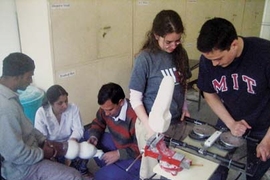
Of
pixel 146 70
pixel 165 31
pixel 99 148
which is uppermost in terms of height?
pixel 165 31

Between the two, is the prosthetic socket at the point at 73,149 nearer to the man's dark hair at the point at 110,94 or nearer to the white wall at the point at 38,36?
the man's dark hair at the point at 110,94

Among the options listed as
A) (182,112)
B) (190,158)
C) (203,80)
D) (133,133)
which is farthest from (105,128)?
(190,158)

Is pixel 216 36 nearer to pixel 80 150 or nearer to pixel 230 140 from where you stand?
pixel 230 140

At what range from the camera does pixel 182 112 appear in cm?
142

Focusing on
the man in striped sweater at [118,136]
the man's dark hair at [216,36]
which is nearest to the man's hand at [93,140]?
the man in striped sweater at [118,136]

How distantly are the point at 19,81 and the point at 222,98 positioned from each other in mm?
1041

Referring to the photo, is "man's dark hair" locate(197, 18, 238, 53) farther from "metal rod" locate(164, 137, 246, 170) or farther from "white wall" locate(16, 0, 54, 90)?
"white wall" locate(16, 0, 54, 90)

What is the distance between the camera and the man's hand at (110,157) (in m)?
1.58

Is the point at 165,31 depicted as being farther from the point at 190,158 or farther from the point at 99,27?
the point at 99,27

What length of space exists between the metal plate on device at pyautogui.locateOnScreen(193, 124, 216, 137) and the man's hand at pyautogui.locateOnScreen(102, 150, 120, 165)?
0.63 metres

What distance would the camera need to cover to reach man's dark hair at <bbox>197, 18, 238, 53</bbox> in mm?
987

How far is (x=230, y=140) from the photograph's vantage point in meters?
1.05

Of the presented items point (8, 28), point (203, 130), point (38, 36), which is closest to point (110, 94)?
point (203, 130)

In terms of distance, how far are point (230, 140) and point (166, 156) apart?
0.31m
